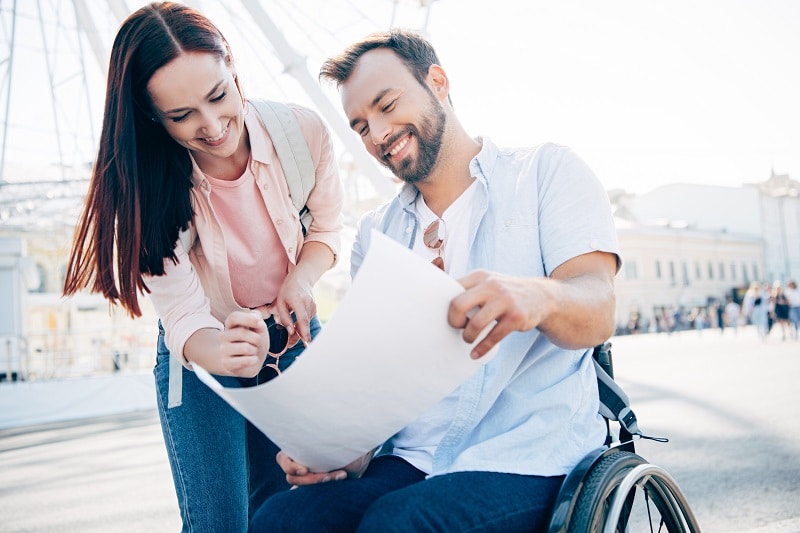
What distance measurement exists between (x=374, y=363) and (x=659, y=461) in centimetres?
388

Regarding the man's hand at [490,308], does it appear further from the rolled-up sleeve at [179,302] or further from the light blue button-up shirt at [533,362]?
the rolled-up sleeve at [179,302]

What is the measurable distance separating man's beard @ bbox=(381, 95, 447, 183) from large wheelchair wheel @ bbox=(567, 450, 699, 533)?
0.89 meters

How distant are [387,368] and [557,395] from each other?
22.3 inches

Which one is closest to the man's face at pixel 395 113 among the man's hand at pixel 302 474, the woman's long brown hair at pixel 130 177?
the woman's long brown hair at pixel 130 177

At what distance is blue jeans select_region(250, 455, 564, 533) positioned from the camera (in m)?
1.26

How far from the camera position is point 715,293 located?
45.6 metres

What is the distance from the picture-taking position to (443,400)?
66.6 inches

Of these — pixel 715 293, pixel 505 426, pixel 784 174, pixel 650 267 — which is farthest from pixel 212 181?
pixel 784 174

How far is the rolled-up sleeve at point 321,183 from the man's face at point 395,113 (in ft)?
0.40

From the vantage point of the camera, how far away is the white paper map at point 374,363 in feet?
3.33

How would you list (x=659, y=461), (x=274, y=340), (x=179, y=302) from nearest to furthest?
1. (x=179, y=302)
2. (x=274, y=340)
3. (x=659, y=461)

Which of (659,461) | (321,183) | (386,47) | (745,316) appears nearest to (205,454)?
(321,183)

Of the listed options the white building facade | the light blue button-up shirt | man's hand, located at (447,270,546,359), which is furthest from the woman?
the white building facade

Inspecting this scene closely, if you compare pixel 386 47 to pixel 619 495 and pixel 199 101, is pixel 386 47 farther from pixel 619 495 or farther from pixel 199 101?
pixel 619 495
